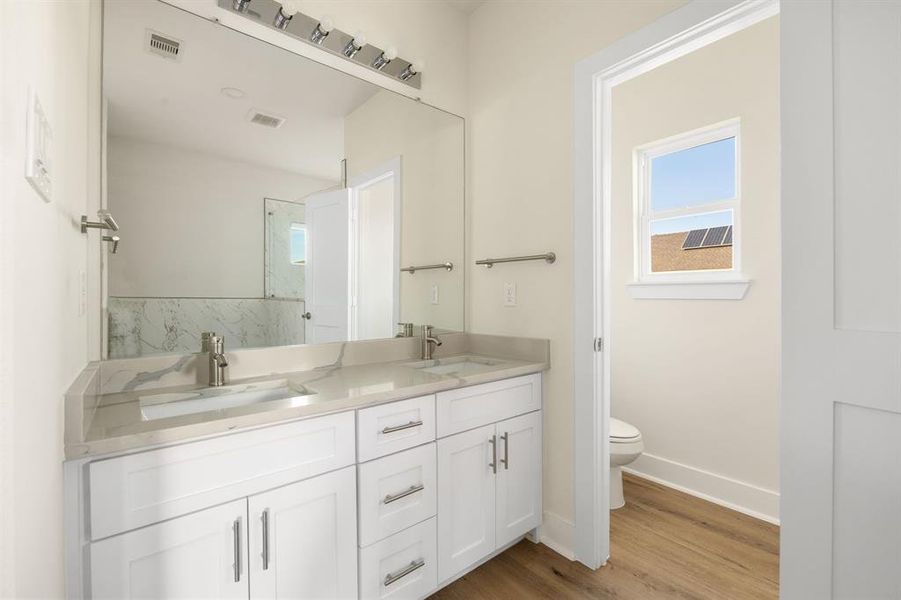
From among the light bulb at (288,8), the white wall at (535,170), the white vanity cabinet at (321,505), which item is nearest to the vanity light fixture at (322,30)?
the light bulb at (288,8)

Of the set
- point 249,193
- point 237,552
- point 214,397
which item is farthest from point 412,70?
point 237,552

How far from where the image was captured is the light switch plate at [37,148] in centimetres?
56

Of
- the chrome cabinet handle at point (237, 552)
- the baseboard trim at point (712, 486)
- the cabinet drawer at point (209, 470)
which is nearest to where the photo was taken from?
the cabinet drawer at point (209, 470)

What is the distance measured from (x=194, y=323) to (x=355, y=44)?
4.33 feet

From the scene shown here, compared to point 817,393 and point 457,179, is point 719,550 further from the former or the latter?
point 457,179

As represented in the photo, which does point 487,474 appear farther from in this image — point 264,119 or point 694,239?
point 694,239

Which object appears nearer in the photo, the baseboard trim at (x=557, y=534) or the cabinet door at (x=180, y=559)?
the cabinet door at (x=180, y=559)

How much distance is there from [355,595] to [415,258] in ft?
4.77

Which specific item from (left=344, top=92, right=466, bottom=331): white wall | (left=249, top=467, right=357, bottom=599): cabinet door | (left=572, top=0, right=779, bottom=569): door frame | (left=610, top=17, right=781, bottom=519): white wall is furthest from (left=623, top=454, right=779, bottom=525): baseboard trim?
(left=249, top=467, right=357, bottom=599): cabinet door

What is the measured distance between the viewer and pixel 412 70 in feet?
6.70

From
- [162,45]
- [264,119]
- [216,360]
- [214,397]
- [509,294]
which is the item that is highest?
[162,45]

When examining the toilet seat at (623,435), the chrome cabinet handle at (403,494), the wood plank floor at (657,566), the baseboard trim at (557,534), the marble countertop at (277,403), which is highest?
the marble countertop at (277,403)

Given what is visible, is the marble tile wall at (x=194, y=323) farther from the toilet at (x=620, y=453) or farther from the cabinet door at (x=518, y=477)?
the toilet at (x=620, y=453)

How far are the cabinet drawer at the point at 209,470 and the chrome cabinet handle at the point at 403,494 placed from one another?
0.21 m
